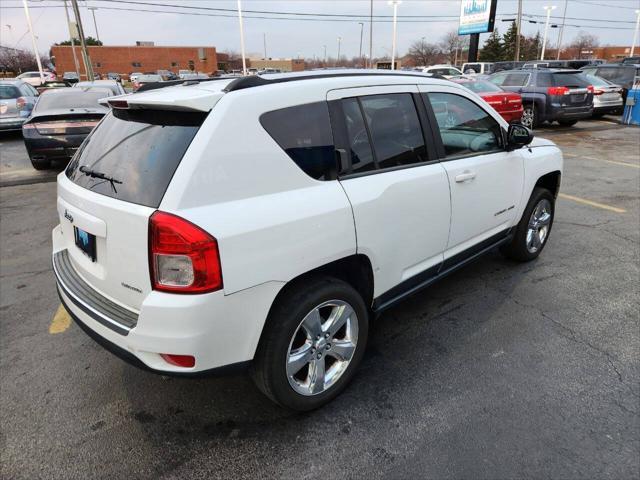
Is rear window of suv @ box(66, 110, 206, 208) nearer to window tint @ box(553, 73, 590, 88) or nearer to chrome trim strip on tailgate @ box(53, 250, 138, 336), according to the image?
chrome trim strip on tailgate @ box(53, 250, 138, 336)

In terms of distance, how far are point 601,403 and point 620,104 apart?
17294mm

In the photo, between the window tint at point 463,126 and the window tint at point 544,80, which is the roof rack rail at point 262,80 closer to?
the window tint at point 463,126

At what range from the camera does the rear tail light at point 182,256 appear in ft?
6.39

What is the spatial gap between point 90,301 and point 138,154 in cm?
82

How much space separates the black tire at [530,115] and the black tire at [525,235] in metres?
10.8

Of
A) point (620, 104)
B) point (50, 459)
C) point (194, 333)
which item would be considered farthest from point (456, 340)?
point (620, 104)

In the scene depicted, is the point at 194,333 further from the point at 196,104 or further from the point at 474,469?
the point at 474,469

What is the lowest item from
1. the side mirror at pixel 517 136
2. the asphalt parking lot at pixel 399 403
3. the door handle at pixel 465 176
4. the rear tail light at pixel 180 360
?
the asphalt parking lot at pixel 399 403

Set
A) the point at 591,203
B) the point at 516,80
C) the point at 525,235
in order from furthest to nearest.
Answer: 1. the point at 516,80
2. the point at 591,203
3. the point at 525,235

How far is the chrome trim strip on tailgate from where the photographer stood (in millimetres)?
2201

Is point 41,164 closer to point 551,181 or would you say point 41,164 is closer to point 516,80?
point 551,181

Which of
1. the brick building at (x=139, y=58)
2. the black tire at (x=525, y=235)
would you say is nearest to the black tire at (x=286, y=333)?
the black tire at (x=525, y=235)

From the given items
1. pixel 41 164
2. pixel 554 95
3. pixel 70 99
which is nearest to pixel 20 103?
pixel 70 99

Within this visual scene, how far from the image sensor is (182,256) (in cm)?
197
